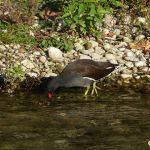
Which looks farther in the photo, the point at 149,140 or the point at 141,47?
the point at 141,47

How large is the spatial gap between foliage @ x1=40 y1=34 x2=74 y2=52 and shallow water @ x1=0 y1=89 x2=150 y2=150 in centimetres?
186

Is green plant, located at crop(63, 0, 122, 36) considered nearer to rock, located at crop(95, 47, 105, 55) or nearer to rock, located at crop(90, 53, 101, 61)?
rock, located at crop(95, 47, 105, 55)

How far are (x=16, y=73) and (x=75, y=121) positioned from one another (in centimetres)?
301

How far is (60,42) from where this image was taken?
1619 centimetres

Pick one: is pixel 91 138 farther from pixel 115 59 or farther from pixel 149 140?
pixel 115 59

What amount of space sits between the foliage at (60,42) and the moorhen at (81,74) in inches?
68.4

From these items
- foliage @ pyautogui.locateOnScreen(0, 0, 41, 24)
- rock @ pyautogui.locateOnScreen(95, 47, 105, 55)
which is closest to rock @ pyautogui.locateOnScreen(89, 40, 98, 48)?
rock @ pyautogui.locateOnScreen(95, 47, 105, 55)

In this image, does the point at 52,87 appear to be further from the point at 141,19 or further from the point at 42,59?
the point at 141,19

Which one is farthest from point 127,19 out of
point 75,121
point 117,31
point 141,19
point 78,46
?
point 75,121

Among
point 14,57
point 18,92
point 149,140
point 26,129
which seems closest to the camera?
point 149,140

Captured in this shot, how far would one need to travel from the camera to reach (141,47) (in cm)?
1650

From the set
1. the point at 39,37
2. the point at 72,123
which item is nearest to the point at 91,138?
the point at 72,123

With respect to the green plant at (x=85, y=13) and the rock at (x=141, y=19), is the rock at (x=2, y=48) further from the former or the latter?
the rock at (x=141, y=19)

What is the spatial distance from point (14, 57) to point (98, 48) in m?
2.34
